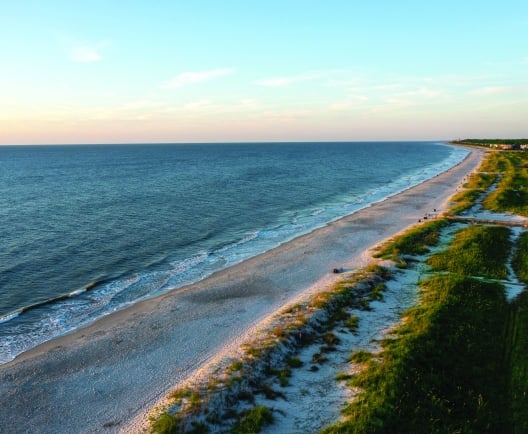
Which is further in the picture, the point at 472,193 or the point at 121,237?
the point at 472,193

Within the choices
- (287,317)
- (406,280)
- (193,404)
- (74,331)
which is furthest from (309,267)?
(193,404)

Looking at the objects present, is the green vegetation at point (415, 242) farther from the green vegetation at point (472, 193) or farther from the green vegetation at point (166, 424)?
the green vegetation at point (166, 424)

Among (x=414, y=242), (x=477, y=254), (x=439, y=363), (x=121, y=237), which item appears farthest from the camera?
(x=121, y=237)

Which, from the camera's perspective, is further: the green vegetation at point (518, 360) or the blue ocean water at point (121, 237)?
the blue ocean water at point (121, 237)

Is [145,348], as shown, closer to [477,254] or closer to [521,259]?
[477,254]

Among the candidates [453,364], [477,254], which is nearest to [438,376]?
[453,364]

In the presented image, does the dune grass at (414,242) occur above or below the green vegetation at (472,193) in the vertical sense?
below

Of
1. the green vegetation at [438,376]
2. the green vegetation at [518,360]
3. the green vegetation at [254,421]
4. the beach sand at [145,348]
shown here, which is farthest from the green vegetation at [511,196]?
the green vegetation at [254,421]
